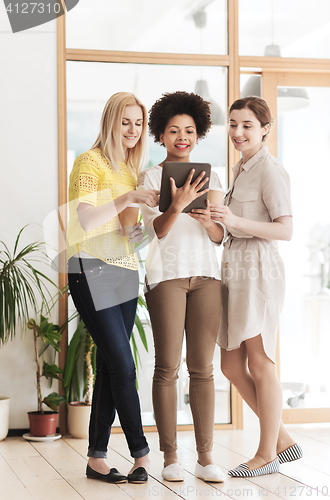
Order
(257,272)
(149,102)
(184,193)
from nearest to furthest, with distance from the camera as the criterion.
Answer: (184,193) → (257,272) → (149,102)

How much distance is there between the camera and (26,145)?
287cm

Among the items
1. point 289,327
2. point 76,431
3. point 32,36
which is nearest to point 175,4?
point 32,36

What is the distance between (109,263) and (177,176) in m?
0.38

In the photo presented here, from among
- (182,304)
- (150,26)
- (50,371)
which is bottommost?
(50,371)

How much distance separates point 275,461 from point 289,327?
1.14 metres

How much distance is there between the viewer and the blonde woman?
6.17 feet

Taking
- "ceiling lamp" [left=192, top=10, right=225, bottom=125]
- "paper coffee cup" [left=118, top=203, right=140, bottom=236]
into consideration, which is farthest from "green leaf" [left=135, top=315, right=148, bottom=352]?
"ceiling lamp" [left=192, top=10, right=225, bottom=125]

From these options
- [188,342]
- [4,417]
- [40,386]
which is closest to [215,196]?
[188,342]

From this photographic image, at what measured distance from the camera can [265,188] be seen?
80.0 inches

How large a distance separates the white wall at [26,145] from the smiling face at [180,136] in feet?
3.44

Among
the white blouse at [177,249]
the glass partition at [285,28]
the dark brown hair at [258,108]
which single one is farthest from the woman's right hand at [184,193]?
the glass partition at [285,28]

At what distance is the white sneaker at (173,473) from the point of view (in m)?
1.95

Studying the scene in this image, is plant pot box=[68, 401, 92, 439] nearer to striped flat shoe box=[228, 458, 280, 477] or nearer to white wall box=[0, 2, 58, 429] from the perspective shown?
white wall box=[0, 2, 58, 429]
